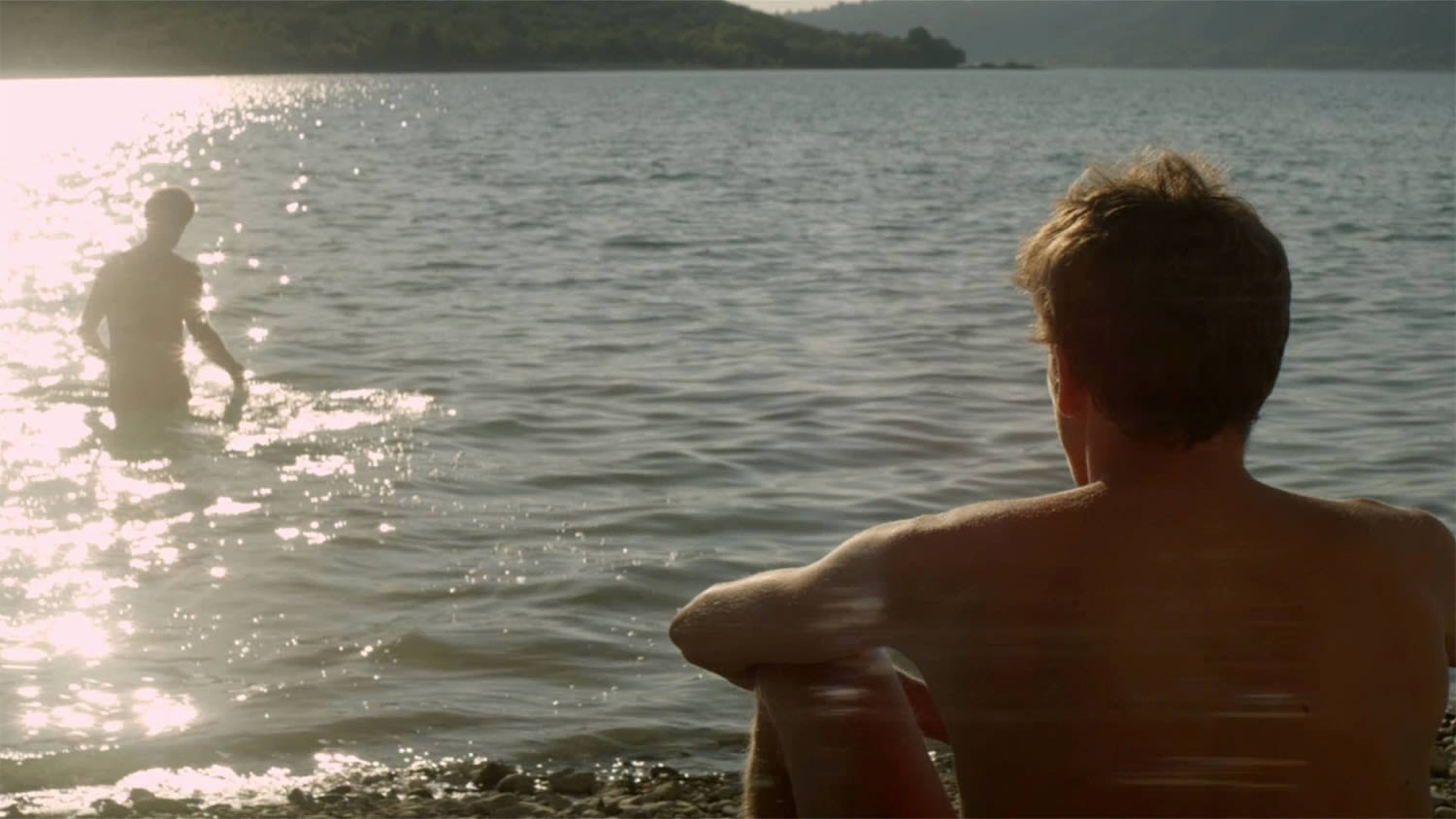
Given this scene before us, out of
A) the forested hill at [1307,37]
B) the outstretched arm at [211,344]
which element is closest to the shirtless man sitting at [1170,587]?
the outstretched arm at [211,344]

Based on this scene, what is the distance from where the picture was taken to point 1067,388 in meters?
2.13

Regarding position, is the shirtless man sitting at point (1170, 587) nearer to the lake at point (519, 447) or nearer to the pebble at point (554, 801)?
the lake at point (519, 447)

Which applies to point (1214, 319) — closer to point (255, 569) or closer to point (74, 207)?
point (255, 569)

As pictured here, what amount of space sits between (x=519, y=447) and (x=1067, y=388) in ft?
24.8

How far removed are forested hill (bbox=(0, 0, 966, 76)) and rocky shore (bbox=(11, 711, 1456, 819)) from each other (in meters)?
94.3

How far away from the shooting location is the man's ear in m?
2.11

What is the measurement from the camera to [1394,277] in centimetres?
1742

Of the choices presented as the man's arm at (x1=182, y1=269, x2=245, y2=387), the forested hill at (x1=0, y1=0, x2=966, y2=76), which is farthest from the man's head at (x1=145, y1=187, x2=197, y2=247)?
the forested hill at (x1=0, y1=0, x2=966, y2=76)

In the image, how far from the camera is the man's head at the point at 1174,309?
2016 mm

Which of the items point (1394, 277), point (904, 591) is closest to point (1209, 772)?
point (904, 591)

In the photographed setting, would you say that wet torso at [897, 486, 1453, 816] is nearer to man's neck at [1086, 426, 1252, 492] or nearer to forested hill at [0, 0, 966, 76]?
man's neck at [1086, 426, 1252, 492]

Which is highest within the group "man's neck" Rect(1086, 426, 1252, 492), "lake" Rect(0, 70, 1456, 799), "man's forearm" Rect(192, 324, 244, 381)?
"man's neck" Rect(1086, 426, 1252, 492)

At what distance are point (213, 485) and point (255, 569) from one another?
156 cm

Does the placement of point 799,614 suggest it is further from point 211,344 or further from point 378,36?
point 378,36
